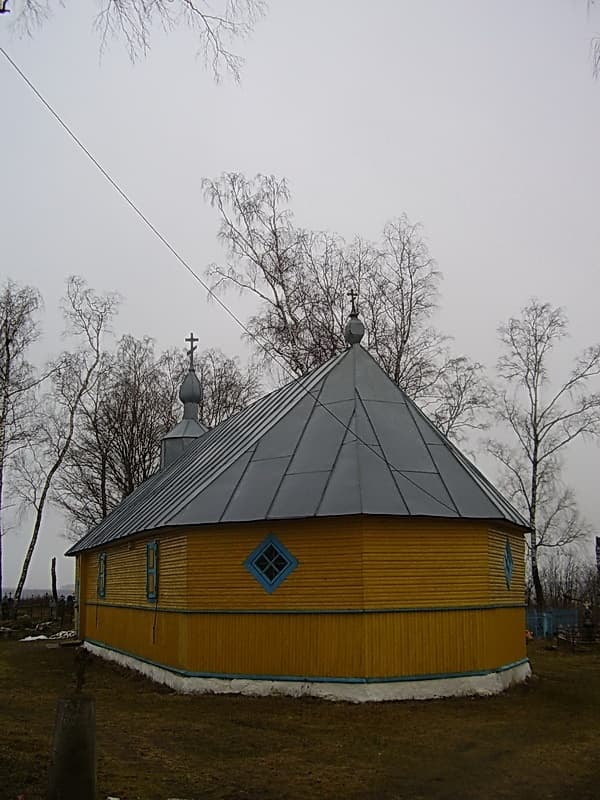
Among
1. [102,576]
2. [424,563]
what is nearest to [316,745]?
[424,563]

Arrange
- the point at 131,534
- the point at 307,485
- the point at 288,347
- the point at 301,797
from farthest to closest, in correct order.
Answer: the point at 288,347 < the point at 131,534 < the point at 307,485 < the point at 301,797

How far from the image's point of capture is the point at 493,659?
43.0 feet

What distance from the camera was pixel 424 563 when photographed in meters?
12.7

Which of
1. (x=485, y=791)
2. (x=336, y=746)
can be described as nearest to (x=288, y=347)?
(x=336, y=746)

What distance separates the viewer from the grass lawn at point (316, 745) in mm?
7605

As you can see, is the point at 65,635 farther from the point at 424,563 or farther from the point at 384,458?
the point at 424,563

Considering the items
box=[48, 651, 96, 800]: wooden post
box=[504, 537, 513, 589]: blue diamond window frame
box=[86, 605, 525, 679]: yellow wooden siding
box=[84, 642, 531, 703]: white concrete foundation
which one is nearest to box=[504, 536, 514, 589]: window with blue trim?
box=[504, 537, 513, 589]: blue diamond window frame

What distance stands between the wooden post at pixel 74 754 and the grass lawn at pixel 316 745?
492 millimetres

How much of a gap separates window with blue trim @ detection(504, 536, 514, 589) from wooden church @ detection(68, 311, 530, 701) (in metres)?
0.06

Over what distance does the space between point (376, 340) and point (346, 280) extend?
2.01m

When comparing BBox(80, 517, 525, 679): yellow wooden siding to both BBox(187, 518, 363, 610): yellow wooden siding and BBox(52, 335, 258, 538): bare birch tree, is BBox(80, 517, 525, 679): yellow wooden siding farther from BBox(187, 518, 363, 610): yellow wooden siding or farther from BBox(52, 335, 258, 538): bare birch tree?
BBox(52, 335, 258, 538): bare birch tree

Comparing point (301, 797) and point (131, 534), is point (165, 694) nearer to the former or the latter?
point (131, 534)

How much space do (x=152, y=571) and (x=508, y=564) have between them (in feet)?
19.1

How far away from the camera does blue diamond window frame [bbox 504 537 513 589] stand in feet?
46.8
